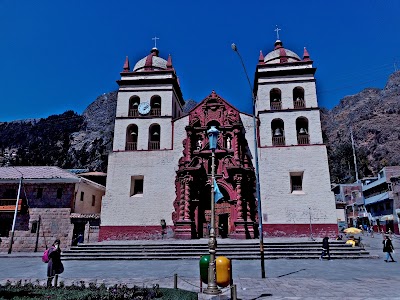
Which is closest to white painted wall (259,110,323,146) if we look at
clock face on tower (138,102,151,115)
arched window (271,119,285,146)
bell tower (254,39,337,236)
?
bell tower (254,39,337,236)

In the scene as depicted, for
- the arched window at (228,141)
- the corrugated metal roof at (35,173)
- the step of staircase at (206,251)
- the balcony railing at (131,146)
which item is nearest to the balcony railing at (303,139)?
the arched window at (228,141)

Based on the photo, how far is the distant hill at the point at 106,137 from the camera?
78.9 meters

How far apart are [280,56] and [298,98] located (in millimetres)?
4892

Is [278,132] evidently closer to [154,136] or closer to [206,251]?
[154,136]

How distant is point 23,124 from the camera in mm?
100375

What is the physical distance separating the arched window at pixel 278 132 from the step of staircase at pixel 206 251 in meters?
10.2

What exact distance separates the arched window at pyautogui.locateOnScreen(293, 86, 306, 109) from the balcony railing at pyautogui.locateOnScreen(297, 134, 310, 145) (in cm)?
293

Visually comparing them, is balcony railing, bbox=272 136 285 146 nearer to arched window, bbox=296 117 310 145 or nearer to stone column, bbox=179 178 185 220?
arched window, bbox=296 117 310 145

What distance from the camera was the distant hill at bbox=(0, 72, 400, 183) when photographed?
7888 centimetres

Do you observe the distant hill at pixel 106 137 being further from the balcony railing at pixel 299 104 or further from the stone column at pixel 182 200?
the balcony railing at pixel 299 104

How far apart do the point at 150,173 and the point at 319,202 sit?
Answer: 48.7 ft

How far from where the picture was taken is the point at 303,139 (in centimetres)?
2806

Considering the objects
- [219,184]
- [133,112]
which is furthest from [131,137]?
[219,184]

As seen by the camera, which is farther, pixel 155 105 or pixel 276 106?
pixel 155 105
